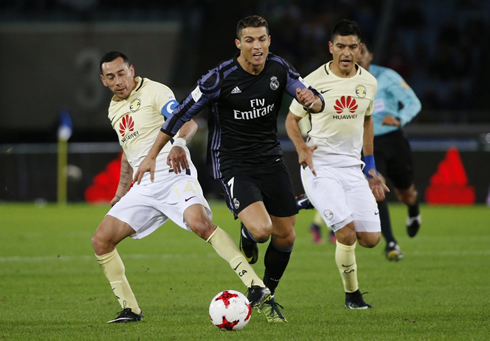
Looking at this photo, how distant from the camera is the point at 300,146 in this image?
22.5ft

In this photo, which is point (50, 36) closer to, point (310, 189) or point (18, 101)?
point (18, 101)

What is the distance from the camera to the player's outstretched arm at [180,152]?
20.7ft

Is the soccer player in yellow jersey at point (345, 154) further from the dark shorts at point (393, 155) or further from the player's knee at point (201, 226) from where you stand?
the dark shorts at point (393, 155)

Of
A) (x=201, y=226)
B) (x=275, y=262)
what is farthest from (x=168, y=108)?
(x=275, y=262)

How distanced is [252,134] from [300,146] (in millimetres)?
421

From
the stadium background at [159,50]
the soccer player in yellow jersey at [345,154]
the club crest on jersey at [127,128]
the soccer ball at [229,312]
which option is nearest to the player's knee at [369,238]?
the soccer player in yellow jersey at [345,154]

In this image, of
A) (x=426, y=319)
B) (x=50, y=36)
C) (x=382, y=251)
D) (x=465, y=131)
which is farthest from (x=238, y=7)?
(x=426, y=319)

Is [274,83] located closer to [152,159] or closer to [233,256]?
[152,159]

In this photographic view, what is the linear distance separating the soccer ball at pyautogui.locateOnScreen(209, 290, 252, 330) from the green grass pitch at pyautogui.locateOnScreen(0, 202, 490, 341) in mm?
63

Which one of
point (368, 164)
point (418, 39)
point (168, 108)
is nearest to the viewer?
point (168, 108)

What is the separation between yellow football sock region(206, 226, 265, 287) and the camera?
6.27 meters

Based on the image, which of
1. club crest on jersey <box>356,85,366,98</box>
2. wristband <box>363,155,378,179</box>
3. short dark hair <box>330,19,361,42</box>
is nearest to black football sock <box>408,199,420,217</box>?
wristband <box>363,155,378,179</box>

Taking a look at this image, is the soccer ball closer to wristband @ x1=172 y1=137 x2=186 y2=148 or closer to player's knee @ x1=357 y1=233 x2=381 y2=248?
wristband @ x1=172 y1=137 x2=186 y2=148

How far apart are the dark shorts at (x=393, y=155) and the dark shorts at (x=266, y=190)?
140 inches
